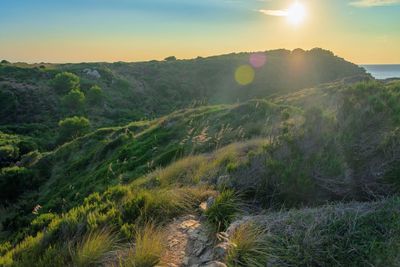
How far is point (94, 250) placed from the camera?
15.2ft

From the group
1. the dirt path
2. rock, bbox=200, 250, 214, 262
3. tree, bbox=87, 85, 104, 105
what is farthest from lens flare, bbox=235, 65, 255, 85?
rock, bbox=200, 250, 214, 262

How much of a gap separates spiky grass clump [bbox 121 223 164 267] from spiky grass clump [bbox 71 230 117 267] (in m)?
0.35

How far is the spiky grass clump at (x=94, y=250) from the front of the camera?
14.9 ft

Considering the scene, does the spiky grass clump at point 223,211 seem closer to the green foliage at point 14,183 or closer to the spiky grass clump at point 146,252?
the spiky grass clump at point 146,252

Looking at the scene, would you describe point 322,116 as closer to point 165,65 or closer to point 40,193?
point 40,193

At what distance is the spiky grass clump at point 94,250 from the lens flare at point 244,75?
10022cm

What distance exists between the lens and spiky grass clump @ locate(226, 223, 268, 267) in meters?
3.99

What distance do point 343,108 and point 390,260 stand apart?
3785 mm

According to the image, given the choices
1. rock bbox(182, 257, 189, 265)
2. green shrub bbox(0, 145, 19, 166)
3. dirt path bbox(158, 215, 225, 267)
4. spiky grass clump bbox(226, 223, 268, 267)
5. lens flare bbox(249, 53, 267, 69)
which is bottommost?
green shrub bbox(0, 145, 19, 166)

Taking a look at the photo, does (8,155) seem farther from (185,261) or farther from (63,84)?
(63,84)

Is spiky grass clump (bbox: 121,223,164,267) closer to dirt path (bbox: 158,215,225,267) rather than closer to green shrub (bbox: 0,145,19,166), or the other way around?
dirt path (bbox: 158,215,225,267)

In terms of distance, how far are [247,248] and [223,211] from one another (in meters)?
1.22

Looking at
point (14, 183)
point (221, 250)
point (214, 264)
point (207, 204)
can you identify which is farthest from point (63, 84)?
point (214, 264)

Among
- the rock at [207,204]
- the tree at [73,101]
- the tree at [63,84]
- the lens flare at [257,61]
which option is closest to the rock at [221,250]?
the rock at [207,204]
